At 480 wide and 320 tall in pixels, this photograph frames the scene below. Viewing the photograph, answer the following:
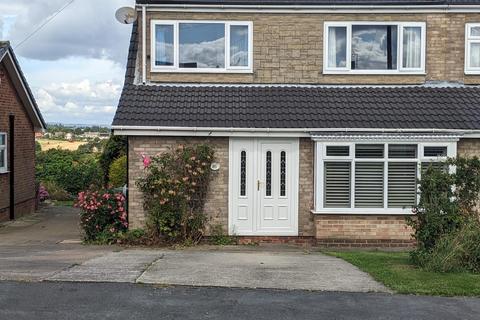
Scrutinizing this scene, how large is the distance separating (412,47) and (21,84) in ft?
40.3

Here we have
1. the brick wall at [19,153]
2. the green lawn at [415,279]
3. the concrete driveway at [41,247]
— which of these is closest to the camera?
the green lawn at [415,279]

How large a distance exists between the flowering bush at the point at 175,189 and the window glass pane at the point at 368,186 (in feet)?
11.3

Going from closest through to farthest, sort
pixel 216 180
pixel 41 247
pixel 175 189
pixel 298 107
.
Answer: pixel 41 247
pixel 175 189
pixel 216 180
pixel 298 107

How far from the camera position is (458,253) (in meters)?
9.27

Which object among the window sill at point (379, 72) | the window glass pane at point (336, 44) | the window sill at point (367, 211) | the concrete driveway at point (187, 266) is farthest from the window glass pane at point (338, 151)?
the window glass pane at point (336, 44)

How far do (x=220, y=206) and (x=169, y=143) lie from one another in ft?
6.12

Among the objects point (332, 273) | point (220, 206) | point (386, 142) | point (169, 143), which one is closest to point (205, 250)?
point (220, 206)

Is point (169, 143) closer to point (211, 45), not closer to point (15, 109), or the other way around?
point (211, 45)

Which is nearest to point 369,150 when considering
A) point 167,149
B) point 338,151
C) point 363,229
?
point 338,151

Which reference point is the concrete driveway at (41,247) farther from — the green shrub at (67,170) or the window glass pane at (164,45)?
the green shrub at (67,170)

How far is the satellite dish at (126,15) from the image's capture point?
1544 centimetres

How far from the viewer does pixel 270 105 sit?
46.3 ft

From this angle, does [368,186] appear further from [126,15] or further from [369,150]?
[126,15]

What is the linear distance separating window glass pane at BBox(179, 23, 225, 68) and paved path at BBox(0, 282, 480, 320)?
838cm
